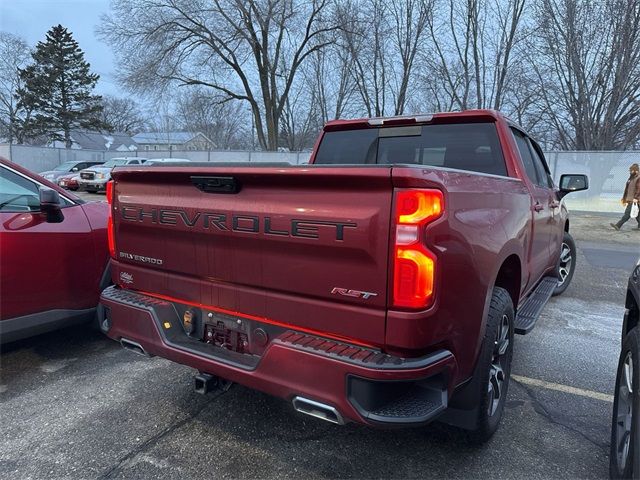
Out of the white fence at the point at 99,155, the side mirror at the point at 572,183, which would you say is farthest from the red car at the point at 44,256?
the white fence at the point at 99,155

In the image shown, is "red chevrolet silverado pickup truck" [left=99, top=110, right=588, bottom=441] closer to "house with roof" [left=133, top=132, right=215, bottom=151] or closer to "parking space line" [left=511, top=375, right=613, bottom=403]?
"parking space line" [left=511, top=375, right=613, bottom=403]

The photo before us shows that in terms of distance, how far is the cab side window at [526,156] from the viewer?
384 centimetres

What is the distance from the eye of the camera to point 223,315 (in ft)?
8.07

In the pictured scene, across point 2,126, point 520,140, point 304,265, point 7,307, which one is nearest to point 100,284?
point 7,307

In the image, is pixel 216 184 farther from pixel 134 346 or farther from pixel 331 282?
pixel 134 346

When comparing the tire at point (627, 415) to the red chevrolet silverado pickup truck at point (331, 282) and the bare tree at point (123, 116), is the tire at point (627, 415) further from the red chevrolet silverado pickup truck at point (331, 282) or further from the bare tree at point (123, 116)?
the bare tree at point (123, 116)

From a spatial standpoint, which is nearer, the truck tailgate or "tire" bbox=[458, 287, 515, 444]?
the truck tailgate

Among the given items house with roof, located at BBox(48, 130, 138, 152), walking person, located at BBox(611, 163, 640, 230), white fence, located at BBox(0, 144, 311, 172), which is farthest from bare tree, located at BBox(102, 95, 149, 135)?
walking person, located at BBox(611, 163, 640, 230)

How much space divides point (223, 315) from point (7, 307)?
200 centimetres

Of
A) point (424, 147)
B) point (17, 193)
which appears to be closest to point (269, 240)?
point (424, 147)

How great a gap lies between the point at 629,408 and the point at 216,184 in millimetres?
2345

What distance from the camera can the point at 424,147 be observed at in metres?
3.75

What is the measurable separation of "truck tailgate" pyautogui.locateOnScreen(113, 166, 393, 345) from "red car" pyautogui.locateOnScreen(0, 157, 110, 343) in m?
1.15

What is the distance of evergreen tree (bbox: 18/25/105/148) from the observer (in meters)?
45.8
